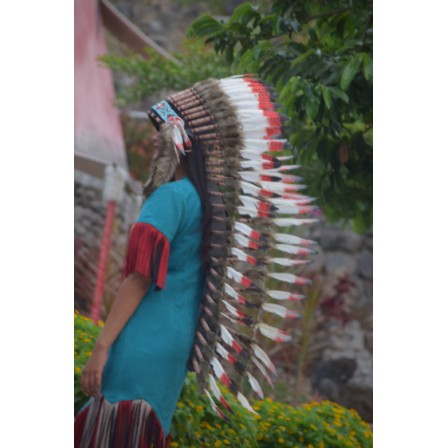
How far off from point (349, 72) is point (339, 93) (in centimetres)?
8

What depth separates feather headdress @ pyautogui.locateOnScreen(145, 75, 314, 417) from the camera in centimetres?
238

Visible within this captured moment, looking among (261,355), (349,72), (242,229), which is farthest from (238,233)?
(349,72)

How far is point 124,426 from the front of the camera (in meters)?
2.25

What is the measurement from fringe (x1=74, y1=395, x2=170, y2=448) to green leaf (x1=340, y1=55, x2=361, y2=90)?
1.30 m

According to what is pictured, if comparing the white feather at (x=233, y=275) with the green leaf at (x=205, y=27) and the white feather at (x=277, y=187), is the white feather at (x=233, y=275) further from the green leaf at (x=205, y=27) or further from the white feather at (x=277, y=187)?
the green leaf at (x=205, y=27)

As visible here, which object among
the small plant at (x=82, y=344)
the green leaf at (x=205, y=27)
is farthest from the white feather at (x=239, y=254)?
the green leaf at (x=205, y=27)

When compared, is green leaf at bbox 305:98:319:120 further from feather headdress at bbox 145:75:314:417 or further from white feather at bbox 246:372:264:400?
white feather at bbox 246:372:264:400

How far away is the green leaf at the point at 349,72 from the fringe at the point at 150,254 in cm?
94

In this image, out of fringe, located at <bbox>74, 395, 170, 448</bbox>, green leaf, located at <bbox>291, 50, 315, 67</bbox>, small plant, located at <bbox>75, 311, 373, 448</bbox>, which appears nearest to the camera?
fringe, located at <bbox>74, 395, 170, 448</bbox>

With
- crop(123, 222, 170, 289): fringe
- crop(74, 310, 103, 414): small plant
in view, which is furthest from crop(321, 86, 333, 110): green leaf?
crop(74, 310, 103, 414): small plant

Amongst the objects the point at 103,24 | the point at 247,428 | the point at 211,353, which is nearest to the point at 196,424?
the point at 247,428

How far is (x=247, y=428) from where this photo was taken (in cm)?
269
